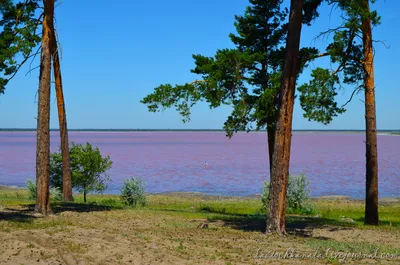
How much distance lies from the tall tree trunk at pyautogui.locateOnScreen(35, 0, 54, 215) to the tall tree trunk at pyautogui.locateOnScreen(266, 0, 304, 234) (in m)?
7.20

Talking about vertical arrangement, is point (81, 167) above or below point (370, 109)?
below

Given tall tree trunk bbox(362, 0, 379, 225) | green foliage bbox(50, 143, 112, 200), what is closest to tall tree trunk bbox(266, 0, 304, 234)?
tall tree trunk bbox(362, 0, 379, 225)

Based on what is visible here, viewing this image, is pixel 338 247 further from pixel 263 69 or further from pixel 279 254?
pixel 263 69

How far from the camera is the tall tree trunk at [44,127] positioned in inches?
587

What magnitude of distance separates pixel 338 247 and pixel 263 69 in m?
9.92

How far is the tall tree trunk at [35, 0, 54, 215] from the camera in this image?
48.9 ft

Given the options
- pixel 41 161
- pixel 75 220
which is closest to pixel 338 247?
pixel 75 220

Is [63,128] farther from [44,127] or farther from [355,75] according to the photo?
[355,75]

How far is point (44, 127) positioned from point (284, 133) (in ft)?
24.6

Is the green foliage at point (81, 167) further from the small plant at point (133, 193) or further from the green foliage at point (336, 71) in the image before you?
the green foliage at point (336, 71)

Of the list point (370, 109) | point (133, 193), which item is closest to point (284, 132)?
point (370, 109)

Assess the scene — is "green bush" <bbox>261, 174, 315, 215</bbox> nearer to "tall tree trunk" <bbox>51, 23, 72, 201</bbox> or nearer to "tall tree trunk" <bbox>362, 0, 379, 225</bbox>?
"tall tree trunk" <bbox>362, 0, 379, 225</bbox>

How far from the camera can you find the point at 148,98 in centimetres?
1641

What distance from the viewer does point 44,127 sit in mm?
14898
